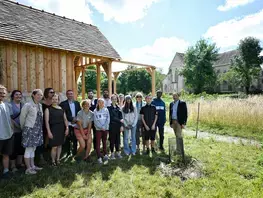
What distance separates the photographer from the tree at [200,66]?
1405 inches

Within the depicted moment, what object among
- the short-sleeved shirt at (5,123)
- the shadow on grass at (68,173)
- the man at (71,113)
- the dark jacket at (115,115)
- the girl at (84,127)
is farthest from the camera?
the dark jacket at (115,115)

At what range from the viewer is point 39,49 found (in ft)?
23.6

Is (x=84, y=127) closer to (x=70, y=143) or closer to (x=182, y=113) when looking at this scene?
(x=70, y=143)

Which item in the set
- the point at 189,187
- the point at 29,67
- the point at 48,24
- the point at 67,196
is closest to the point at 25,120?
the point at 67,196

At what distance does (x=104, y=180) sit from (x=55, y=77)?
461 cm

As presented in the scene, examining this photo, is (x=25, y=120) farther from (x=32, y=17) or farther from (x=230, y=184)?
(x=32, y=17)

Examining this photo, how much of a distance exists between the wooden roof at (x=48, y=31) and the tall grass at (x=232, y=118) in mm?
5603

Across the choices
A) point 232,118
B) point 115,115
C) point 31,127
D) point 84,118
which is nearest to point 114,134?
point 115,115

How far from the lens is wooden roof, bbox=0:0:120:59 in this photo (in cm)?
689

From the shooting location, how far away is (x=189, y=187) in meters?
4.04

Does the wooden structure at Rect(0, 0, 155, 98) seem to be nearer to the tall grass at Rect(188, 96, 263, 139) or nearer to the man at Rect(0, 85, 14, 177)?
the man at Rect(0, 85, 14, 177)

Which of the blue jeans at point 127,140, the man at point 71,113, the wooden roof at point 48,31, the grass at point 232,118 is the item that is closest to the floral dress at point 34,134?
the man at point 71,113

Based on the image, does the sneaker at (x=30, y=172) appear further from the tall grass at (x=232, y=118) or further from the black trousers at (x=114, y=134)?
the tall grass at (x=232, y=118)

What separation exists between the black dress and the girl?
0.46 meters
